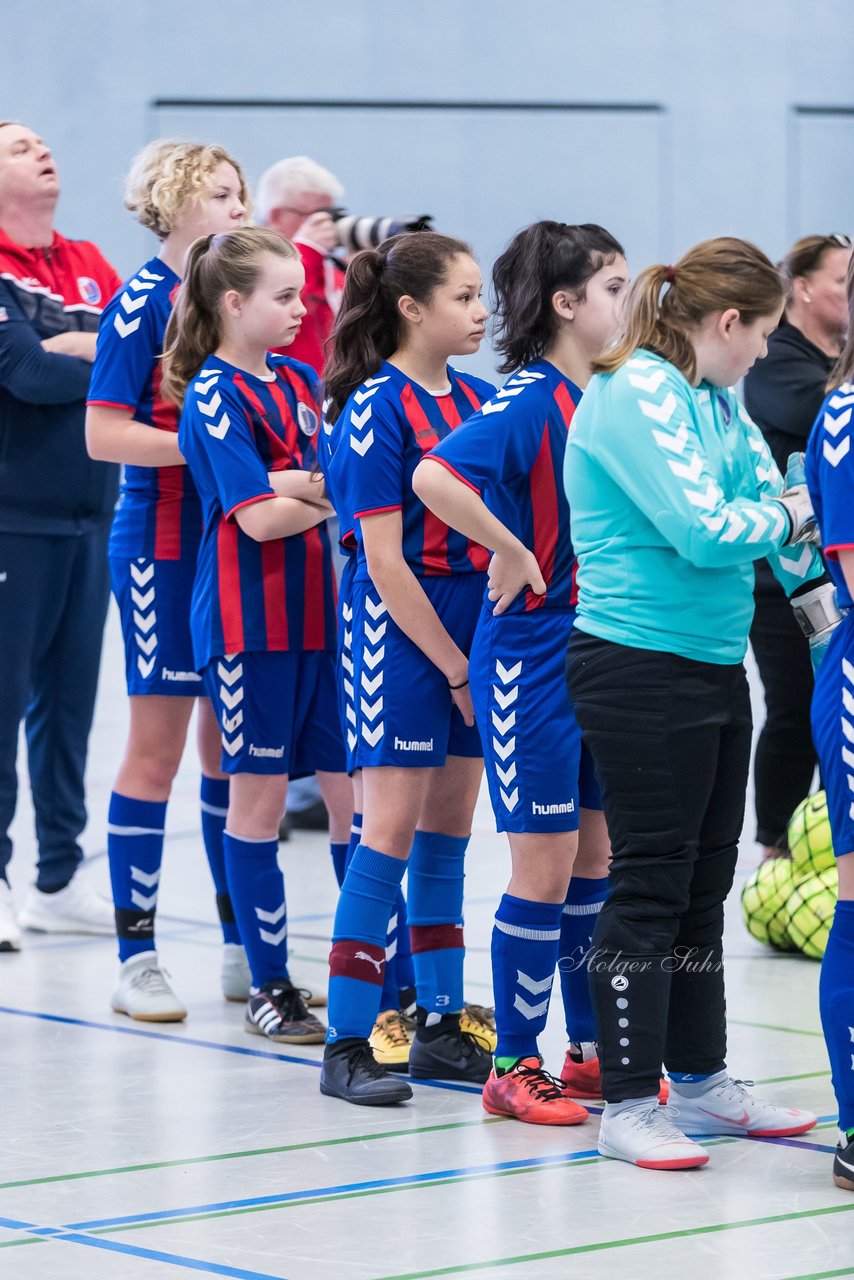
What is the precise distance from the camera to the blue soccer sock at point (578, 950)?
3424mm

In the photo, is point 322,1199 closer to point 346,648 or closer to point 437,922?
point 437,922

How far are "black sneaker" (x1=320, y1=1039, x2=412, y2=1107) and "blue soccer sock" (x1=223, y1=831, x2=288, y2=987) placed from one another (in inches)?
19.1

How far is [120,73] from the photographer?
33.9 feet

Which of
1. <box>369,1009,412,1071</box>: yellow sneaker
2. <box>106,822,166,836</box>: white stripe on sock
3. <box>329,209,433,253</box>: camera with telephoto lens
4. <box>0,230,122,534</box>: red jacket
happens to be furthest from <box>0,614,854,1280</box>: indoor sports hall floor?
<box>329,209,433,253</box>: camera with telephoto lens

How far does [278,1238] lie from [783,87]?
377 inches

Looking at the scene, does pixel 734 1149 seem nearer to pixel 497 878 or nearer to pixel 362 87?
pixel 497 878

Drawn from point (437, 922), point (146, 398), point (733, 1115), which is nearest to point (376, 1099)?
point (437, 922)

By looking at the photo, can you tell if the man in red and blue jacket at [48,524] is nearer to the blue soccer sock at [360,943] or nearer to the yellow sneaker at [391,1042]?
the yellow sneaker at [391,1042]

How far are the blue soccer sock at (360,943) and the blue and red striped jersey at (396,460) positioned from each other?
516 mm

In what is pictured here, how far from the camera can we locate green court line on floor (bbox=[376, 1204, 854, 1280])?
245 cm

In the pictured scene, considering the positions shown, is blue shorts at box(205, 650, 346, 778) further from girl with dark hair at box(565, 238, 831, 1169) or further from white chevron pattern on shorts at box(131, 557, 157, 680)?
girl with dark hair at box(565, 238, 831, 1169)

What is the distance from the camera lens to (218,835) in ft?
14.2

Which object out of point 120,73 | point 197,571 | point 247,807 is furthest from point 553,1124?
point 120,73

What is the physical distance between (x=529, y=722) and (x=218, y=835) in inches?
52.6
